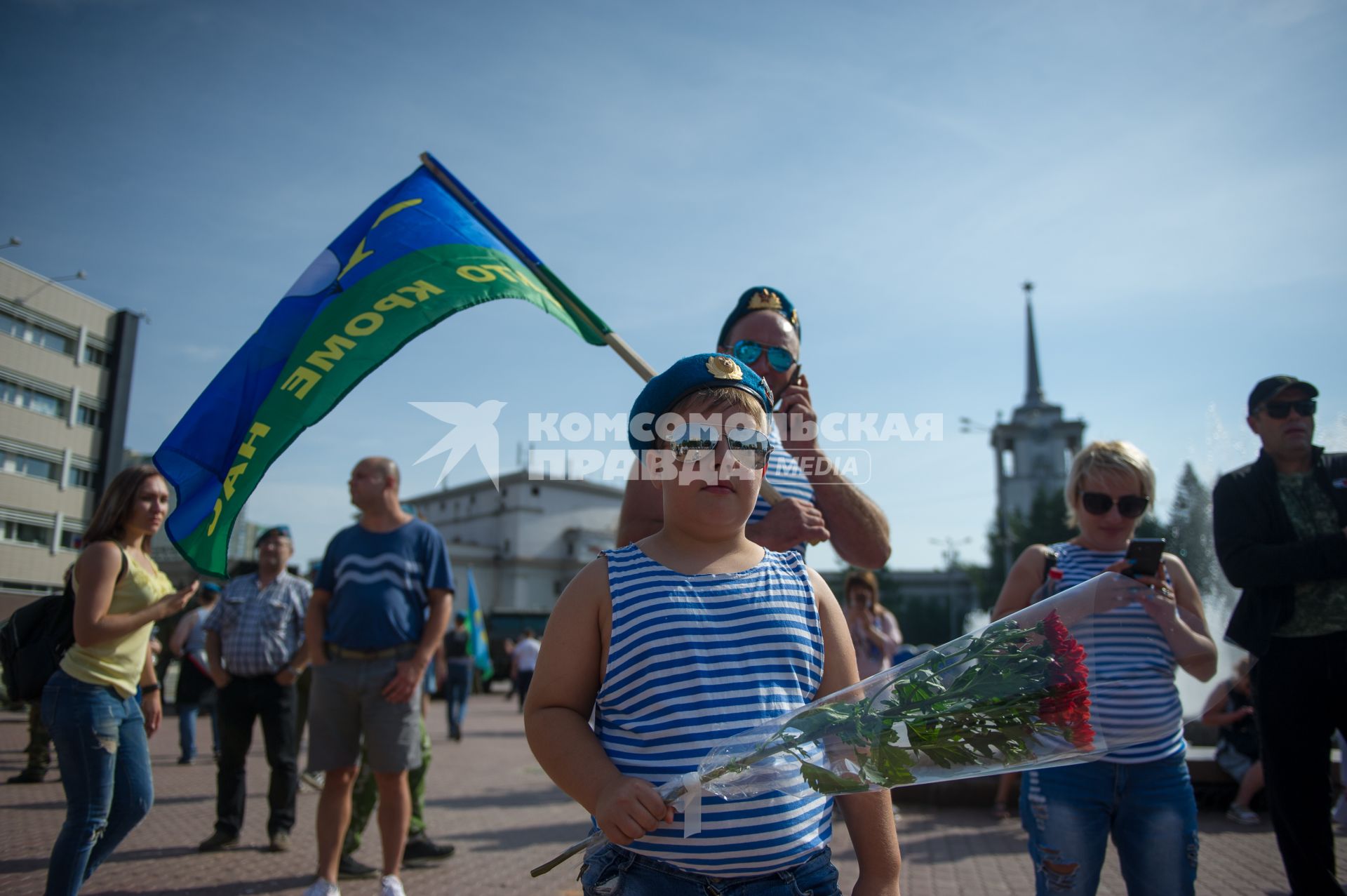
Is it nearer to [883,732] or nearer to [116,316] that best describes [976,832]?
[883,732]

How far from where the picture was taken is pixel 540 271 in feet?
11.7

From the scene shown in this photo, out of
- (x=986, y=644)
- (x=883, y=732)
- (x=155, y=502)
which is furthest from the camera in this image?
(x=155, y=502)

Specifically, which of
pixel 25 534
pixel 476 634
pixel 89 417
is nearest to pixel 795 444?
pixel 476 634

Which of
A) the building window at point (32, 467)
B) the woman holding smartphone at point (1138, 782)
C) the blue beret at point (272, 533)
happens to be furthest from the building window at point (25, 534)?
the woman holding smartphone at point (1138, 782)

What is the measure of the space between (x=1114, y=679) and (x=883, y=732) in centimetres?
113

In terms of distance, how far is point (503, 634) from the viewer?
116 ft

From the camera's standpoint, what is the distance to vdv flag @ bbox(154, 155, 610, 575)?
10.3 feet

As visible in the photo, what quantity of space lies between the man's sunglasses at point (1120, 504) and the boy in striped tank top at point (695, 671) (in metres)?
1.70

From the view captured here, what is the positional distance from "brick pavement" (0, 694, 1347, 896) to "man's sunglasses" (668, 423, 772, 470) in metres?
3.98

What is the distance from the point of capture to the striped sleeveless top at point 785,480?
2869 mm

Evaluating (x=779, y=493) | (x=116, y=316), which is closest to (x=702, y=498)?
(x=779, y=493)

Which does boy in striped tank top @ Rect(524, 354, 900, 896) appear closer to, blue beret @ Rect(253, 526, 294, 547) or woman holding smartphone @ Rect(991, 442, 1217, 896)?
woman holding smartphone @ Rect(991, 442, 1217, 896)

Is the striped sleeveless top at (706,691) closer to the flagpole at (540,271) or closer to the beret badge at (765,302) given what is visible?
the flagpole at (540,271)

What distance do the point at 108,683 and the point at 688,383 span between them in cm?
334
